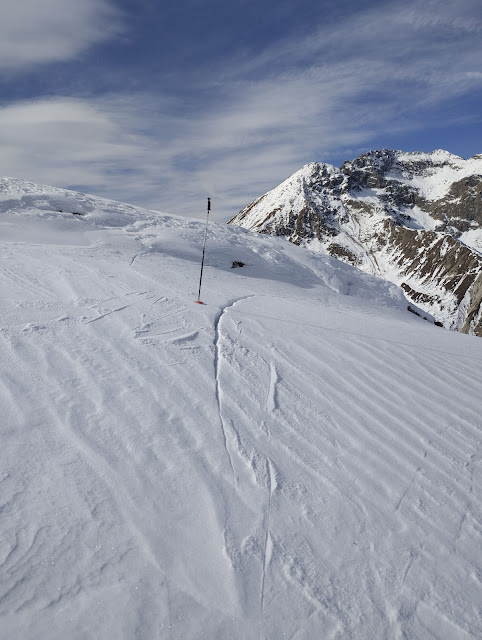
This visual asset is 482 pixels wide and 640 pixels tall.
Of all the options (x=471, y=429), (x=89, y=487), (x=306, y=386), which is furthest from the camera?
(x=306, y=386)

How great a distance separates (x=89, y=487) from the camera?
373 centimetres

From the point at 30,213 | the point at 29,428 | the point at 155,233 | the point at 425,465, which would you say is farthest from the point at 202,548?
the point at 30,213

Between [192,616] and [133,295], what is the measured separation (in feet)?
22.6

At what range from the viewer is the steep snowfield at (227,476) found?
3018mm

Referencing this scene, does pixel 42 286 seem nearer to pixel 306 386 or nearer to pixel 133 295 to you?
pixel 133 295

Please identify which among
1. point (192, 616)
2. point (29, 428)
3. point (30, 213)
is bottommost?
point (192, 616)

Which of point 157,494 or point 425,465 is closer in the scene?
point 157,494

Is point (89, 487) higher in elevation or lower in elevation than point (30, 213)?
lower

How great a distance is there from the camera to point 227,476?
13.5ft

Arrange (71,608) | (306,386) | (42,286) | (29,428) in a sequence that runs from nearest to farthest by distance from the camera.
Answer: (71,608) → (29,428) → (306,386) → (42,286)

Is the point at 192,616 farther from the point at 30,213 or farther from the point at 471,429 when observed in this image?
the point at 30,213

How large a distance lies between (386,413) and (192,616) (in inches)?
144

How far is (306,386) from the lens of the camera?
238 inches

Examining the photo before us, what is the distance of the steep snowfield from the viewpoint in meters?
3.02
